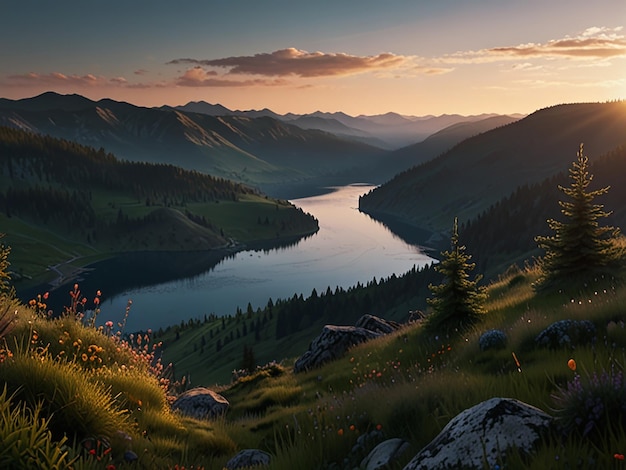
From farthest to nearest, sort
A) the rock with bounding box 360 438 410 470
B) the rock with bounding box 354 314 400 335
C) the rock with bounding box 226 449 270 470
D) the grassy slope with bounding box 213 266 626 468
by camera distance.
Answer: the rock with bounding box 354 314 400 335 < the rock with bounding box 226 449 270 470 < the grassy slope with bounding box 213 266 626 468 < the rock with bounding box 360 438 410 470

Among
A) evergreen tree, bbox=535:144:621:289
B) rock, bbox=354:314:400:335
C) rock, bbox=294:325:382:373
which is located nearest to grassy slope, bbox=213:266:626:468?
evergreen tree, bbox=535:144:621:289

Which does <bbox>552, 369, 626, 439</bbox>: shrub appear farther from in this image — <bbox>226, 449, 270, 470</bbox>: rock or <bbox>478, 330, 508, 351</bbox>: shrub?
<bbox>478, 330, 508, 351</bbox>: shrub

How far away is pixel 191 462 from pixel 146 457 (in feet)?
3.14

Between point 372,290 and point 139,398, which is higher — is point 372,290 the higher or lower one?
the lower one

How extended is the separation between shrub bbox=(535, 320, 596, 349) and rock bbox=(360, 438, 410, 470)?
4.58m

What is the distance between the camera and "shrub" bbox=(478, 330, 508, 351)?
10555 millimetres

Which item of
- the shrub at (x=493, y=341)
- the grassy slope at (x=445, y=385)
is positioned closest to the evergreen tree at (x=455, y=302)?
the grassy slope at (x=445, y=385)

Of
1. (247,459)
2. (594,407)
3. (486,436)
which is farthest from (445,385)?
(247,459)

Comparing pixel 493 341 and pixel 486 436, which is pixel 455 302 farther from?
pixel 486 436

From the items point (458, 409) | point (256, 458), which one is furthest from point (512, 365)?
point (256, 458)

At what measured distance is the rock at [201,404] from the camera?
16494 millimetres

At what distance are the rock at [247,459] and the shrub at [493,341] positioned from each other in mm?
5578

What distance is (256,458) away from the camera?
26.9 ft

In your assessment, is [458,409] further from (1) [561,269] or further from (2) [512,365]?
(1) [561,269]
